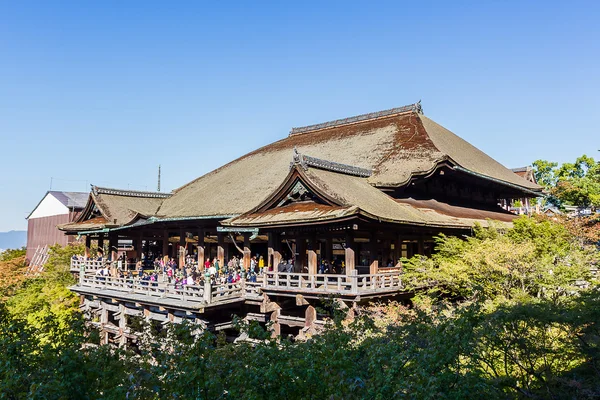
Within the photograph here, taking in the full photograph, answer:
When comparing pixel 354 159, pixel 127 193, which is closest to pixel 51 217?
pixel 127 193

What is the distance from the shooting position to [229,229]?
68.0 feet

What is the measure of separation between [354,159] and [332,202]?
34.1ft

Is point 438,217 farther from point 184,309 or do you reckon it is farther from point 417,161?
point 184,309

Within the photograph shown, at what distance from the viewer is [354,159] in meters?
27.8

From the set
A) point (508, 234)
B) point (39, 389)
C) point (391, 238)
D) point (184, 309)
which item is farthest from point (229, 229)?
point (39, 389)

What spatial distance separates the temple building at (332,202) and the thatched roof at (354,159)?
0.35ft

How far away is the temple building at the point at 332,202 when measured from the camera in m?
18.7

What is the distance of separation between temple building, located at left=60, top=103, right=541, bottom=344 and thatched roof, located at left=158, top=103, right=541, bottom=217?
0.11 m

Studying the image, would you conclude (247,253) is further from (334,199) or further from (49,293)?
(49,293)

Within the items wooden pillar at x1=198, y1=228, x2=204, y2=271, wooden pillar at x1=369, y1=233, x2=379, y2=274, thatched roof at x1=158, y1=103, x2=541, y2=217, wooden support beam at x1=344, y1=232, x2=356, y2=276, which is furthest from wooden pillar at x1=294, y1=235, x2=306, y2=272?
wooden pillar at x1=198, y1=228, x2=204, y2=271

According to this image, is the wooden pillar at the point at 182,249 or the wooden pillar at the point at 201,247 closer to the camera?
the wooden pillar at the point at 201,247

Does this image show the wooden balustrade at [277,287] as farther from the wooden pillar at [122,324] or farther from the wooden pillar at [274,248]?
the wooden pillar at [122,324]

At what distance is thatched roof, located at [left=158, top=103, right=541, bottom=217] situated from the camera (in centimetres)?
2459

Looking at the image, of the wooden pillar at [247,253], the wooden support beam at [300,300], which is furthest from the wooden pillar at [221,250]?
the wooden support beam at [300,300]
